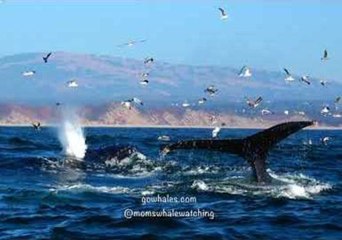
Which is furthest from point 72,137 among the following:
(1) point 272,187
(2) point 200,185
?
(1) point 272,187

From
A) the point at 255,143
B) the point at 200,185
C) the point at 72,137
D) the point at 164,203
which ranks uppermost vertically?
the point at 72,137

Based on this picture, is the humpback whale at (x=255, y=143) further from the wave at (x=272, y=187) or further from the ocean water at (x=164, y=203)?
the ocean water at (x=164, y=203)

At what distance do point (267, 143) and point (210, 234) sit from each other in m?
6.41

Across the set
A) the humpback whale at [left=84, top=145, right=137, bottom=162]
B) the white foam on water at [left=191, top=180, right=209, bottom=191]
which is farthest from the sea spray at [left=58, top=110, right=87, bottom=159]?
the white foam on water at [left=191, top=180, right=209, bottom=191]

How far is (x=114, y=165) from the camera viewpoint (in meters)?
34.3

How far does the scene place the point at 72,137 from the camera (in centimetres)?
4638

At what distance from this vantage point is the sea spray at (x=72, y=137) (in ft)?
135

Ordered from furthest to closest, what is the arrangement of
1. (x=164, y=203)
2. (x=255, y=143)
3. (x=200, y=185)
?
(x=200, y=185), (x=255, y=143), (x=164, y=203)

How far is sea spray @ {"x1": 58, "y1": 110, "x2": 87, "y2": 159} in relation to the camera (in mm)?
41088

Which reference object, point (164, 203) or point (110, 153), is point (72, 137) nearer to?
point (110, 153)

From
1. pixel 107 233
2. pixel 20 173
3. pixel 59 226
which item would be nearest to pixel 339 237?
pixel 107 233

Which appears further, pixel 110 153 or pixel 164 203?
pixel 110 153

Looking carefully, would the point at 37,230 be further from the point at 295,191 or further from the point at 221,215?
the point at 295,191

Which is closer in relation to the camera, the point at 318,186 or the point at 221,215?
the point at 221,215
